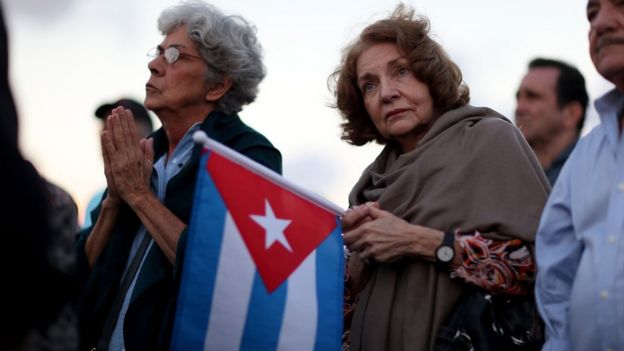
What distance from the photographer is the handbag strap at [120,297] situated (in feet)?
16.2

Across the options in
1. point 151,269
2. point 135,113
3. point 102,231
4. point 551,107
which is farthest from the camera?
point 135,113

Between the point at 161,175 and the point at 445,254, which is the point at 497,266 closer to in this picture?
the point at 445,254

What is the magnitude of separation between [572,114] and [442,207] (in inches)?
114

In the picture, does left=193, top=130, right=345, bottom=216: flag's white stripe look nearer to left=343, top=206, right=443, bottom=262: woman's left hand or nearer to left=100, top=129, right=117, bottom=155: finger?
left=343, top=206, right=443, bottom=262: woman's left hand

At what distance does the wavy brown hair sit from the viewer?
5.09 m

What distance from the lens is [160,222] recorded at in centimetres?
489

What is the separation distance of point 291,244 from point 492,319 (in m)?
0.88

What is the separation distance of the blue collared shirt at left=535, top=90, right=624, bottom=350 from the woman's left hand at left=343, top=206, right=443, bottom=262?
0.53m


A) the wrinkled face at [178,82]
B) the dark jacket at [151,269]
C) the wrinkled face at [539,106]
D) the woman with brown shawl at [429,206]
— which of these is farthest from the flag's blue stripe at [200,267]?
the wrinkled face at [539,106]

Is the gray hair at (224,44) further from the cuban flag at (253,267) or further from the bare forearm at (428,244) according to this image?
the bare forearm at (428,244)

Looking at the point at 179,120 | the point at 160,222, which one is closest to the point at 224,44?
the point at 179,120

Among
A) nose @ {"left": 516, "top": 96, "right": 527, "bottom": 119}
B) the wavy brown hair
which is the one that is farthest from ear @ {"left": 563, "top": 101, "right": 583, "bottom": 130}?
the wavy brown hair

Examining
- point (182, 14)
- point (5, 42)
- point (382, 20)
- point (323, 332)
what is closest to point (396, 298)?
point (323, 332)

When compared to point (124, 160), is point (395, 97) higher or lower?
higher
